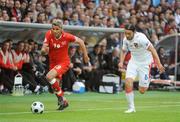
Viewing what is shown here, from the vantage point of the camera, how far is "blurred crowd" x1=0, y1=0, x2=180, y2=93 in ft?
81.5

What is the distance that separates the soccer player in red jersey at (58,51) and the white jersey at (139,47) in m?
1.26

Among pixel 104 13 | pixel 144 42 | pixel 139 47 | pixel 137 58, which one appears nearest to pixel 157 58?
pixel 144 42

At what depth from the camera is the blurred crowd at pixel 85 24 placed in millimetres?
24828

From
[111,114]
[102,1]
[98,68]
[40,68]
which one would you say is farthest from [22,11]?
[111,114]

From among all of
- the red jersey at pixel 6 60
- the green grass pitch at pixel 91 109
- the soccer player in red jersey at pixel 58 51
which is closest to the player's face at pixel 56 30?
the soccer player in red jersey at pixel 58 51

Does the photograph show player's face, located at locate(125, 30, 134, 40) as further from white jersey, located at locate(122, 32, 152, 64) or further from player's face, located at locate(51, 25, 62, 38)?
player's face, located at locate(51, 25, 62, 38)

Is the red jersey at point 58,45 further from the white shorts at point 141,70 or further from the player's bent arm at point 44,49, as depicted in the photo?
the white shorts at point 141,70

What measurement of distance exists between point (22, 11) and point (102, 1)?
6.84 m

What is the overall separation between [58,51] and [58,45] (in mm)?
194

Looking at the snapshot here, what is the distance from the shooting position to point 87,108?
744 inches

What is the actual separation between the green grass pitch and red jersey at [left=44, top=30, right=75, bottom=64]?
1440mm

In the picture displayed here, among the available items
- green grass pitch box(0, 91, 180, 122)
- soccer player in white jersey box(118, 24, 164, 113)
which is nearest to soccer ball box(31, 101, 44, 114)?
green grass pitch box(0, 91, 180, 122)

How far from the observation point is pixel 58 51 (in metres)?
18.6

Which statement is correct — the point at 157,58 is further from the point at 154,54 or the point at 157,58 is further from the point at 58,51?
the point at 58,51
